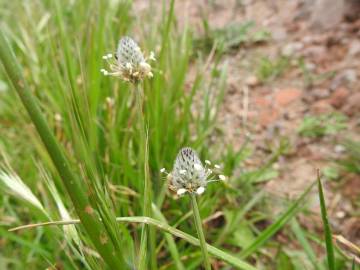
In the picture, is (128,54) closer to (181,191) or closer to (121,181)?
(181,191)

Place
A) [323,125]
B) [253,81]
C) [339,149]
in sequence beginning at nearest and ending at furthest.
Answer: [339,149] < [323,125] < [253,81]

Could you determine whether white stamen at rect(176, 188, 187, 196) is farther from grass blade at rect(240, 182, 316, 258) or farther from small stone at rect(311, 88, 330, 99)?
small stone at rect(311, 88, 330, 99)

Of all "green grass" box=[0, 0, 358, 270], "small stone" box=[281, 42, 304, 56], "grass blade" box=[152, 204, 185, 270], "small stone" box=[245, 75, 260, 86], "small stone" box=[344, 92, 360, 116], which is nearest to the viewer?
"green grass" box=[0, 0, 358, 270]

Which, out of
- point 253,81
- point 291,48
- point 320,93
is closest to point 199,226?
point 320,93

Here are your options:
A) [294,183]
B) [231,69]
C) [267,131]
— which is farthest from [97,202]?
[231,69]

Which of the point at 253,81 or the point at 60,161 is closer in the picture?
the point at 60,161

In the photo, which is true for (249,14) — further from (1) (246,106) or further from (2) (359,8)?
(1) (246,106)

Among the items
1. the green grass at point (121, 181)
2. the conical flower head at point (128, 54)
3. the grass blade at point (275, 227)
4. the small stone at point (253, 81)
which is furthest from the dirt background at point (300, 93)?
the conical flower head at point (128, 54)

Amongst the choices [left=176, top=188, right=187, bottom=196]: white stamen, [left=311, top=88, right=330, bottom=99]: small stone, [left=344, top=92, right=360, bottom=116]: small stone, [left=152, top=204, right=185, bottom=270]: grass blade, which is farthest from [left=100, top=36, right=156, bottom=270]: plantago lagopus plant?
[left=311, top=88, right=330, bottom=99]: small stone

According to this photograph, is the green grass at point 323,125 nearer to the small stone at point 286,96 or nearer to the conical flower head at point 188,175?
the small stone at point 286,96
